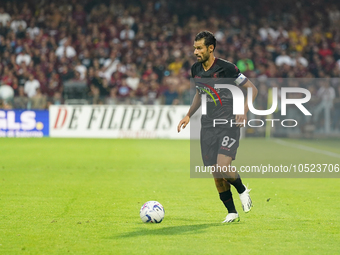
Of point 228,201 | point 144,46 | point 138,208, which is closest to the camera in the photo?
point 228,201

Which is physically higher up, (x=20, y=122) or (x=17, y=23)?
(x=17, y=23)

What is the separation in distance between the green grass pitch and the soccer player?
49 centimetres

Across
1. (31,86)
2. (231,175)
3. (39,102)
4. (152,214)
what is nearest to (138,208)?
(152,214)

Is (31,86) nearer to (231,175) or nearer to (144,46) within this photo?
(144,46)

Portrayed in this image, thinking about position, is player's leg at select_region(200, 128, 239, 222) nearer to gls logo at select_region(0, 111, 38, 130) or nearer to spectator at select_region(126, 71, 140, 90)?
gls logo at select_region(0, 111, 38, 130)

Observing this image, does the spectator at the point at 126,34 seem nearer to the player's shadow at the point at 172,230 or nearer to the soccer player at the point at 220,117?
the soccer player at the point at 220,117

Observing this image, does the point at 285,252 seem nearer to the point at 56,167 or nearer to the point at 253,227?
the point at 253,227

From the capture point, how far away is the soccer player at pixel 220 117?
6.19m

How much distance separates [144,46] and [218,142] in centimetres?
1977

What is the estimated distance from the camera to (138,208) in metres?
7.41

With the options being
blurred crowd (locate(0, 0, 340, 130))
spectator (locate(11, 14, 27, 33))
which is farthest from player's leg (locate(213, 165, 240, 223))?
spectator (locate(11, 14, 27, 33))

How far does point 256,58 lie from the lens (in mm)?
25344

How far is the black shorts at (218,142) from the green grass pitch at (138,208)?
0.79m

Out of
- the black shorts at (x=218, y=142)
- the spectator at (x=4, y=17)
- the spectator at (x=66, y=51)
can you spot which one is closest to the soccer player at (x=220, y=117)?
the black shorts at (x=218, y=142)
